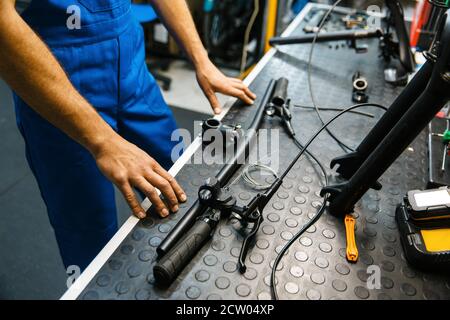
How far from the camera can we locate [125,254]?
68cm

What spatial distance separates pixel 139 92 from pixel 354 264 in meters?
0.68

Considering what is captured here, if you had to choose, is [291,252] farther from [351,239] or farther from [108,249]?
[108,249]

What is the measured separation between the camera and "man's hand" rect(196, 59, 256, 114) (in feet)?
3.47

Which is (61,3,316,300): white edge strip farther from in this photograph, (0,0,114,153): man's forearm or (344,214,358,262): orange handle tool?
(344,214,358,262): orange handle tool

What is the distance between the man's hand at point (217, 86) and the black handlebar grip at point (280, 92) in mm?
64

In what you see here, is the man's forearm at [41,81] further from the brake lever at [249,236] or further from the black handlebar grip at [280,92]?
the black handlebar grip at [280,92]

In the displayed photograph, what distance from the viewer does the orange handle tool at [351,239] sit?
0.69m

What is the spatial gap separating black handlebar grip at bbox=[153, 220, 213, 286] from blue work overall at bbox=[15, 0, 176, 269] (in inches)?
16.6

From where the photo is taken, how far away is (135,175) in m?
0.74

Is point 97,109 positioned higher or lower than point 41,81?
lower

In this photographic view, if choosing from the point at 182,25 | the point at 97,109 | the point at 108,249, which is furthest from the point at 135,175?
the point at 182,25

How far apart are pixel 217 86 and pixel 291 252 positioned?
1.79 ft

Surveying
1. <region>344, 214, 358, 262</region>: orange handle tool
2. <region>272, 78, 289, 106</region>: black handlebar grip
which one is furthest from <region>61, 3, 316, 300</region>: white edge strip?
<region>344, 214, 358, 262</region>: orange handle tool
